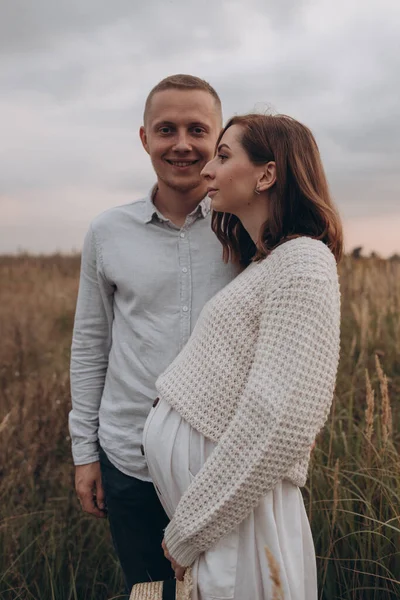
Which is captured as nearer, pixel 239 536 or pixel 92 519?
pixel 239 536

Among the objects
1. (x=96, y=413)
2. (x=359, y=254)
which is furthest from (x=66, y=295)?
(x=96, y=413)

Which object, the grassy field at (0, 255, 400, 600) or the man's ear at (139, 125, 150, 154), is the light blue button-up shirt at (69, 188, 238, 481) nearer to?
the man's ear at (139, 125, 150, 154)

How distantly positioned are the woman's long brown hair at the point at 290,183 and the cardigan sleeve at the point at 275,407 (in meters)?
0.24

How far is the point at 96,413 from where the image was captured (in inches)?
99.8

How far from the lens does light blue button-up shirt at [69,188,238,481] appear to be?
225 centimetres

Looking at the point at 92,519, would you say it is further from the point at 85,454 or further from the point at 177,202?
the point at 177,202

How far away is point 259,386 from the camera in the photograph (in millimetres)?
1604

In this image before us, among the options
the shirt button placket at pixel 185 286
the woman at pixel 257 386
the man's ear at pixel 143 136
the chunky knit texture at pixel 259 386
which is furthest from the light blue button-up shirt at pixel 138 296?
the chunky knit texture at pixel 259 386

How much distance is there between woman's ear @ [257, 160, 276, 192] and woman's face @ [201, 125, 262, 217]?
13 millimetres

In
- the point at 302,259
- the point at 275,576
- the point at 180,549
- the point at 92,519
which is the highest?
the point at 302,259

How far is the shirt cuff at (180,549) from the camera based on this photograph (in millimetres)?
1736

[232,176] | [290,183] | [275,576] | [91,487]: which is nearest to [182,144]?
[232,176]

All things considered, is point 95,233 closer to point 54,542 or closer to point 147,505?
point 147,505

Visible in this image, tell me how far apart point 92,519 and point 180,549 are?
157cm
